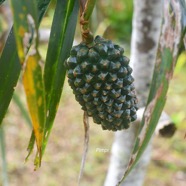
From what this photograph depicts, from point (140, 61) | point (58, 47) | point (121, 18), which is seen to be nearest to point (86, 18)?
point (58, 47)

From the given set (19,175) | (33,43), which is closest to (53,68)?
(33,43)

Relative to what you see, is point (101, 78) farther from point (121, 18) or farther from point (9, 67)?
point (121, 18)

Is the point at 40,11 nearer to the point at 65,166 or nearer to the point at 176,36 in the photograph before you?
the point at 176,36

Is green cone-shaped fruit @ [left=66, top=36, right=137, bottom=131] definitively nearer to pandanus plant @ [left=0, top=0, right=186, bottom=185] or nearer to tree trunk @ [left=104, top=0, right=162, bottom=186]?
pandanus plant @ [left=0, top=0, right=186, bottom=185]

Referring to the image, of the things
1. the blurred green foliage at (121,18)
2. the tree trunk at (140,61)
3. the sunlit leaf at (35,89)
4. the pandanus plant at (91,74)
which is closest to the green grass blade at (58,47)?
the pandanus plant at (91,74)

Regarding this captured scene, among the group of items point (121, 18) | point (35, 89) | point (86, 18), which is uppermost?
point (121, 18)

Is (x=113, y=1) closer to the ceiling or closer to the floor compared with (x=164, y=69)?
closer to the ceiling

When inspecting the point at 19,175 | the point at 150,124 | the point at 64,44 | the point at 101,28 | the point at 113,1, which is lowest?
the point at 19,175
